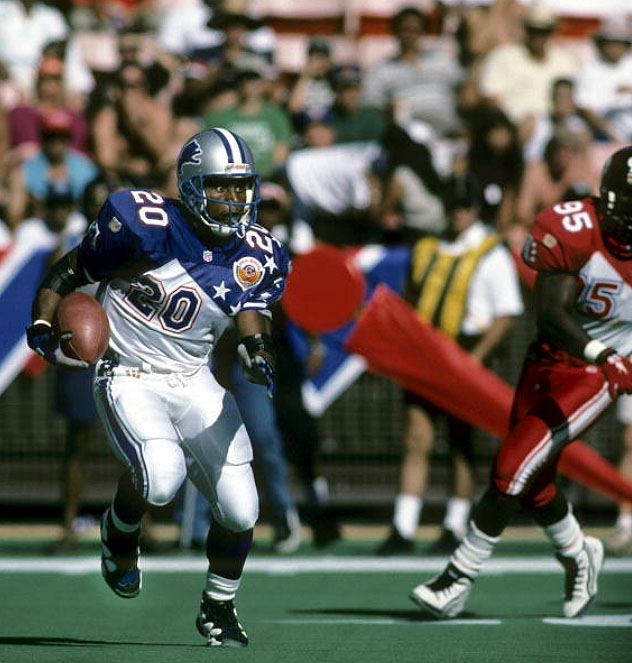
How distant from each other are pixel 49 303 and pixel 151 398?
1.64 ft

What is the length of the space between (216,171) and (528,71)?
6208 mm

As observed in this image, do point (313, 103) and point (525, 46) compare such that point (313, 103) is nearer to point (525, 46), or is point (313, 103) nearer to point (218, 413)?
point (525, 46)

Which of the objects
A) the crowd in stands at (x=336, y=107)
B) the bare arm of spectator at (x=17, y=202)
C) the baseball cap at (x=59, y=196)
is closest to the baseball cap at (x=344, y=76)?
the crowd in stands at (x=336, y=107)

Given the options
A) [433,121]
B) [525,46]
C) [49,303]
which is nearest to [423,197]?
[433,121]

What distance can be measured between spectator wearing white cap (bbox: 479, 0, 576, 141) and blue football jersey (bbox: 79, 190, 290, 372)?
19.4ft

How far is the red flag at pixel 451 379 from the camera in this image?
9.20m

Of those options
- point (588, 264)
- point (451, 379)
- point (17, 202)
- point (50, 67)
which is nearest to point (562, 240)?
point (588, 264)

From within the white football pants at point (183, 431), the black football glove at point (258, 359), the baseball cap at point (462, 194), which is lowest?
the baseball cap at point (462, 194)

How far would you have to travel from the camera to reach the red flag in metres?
9.20

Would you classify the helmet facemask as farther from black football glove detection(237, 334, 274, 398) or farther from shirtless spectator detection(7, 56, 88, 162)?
shirtless spectator detection(7, 56, 88, 162)

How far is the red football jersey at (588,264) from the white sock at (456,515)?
7.89 ft

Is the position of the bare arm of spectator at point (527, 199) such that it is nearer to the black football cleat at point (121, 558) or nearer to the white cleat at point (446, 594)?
the white cleat at point (446, 594)

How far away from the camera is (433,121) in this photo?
1136 centimetres

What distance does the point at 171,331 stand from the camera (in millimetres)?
5891
